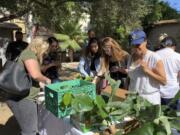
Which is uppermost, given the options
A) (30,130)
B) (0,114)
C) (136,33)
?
(136,33)

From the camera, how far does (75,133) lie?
3.25 meters

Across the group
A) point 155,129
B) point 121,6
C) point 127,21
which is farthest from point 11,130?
point 127,21

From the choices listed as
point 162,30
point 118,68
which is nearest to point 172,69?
point 118,68

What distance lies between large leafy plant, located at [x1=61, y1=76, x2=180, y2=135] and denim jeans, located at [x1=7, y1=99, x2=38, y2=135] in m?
1.75

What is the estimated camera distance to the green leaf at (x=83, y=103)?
7.88 ft

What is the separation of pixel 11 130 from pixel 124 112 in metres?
4.73

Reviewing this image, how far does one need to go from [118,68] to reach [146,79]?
5.20ft

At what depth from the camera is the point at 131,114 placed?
7.27ft

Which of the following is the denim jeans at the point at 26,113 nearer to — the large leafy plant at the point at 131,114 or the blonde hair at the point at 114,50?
the blonde hair at the point at 114,50

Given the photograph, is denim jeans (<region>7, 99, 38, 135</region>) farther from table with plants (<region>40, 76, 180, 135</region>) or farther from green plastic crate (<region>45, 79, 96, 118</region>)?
table with plants (<region>40, 76, 180, 135</region>)

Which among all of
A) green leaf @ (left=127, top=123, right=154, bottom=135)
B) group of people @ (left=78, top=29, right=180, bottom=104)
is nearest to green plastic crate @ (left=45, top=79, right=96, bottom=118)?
group of people @ (left=78, top=29, right=180, bottom=104)

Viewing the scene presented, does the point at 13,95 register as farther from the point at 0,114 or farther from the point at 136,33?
the point at 0,114

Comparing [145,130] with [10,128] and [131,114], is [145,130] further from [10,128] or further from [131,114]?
[10,128]

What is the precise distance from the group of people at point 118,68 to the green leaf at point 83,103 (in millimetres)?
1351
